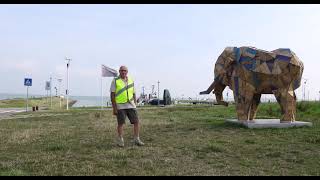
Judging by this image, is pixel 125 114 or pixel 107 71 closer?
pixel 125 114

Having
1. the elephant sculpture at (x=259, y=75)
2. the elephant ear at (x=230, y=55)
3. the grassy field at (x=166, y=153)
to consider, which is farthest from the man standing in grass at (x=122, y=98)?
the elephant ear at (x=230, y=55)

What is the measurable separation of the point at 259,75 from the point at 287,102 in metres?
1.46

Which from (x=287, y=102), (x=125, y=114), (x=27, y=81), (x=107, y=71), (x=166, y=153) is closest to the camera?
(x=166, y=153)

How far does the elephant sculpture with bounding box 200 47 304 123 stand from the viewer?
1591 centimetres

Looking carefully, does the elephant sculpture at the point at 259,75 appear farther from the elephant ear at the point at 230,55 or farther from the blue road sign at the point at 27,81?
the blue road sign at the point at 27,81

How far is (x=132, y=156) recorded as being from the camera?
362 inches

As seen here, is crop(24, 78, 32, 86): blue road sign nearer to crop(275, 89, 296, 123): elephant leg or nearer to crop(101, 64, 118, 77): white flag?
crop(101, 64, 118, 77): white flag

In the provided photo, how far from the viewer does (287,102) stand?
16.3 meters

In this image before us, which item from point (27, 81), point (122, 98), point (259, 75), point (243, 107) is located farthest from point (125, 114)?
point (27, 81)

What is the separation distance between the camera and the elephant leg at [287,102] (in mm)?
16219

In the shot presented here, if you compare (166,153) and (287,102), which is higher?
(287,102)

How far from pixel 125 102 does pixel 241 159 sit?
3.21 metres

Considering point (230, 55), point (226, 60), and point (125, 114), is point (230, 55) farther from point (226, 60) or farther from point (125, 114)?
point (125, 114)

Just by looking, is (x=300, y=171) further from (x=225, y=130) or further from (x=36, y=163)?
(x=225, y=130)
